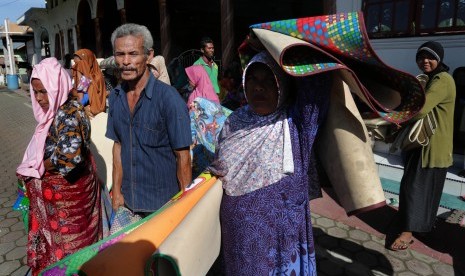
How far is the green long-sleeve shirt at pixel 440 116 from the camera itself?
2650 mm

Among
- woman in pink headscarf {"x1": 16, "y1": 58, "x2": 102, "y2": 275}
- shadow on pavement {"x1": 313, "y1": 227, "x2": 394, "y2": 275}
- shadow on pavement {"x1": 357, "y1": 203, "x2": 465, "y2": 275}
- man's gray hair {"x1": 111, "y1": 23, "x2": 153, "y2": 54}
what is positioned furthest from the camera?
shadow on pavement {"x1": 357, "y1": 203, "x2": 465, "y2": 275}

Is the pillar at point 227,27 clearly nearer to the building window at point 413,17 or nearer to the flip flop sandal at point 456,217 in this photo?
the building window at point 413,17

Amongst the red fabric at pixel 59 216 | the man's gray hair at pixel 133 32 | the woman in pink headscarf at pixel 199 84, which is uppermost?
the man's gray hair at pixel 133 32

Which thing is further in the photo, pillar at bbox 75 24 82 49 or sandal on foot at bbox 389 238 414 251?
pillar at bbox 75 24 82 49

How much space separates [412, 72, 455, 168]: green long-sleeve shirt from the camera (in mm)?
2650

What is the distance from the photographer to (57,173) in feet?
7.41

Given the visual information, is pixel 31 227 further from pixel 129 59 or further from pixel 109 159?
pixel 129 59

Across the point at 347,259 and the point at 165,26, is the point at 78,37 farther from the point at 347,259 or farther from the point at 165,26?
the point at 347,259

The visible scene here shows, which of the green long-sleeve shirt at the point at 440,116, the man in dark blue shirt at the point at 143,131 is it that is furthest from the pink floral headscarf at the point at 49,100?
the green long-sleeve shirt at the point at 440,116

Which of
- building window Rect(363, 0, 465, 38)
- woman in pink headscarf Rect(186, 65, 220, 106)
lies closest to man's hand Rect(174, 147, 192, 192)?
woman in pink headscarf Rect(186, 65, 220, 106)

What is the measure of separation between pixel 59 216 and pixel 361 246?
2568mm

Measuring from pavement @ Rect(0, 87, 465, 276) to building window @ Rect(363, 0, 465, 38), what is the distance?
221cm

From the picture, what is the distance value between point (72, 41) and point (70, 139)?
1796 centimetres

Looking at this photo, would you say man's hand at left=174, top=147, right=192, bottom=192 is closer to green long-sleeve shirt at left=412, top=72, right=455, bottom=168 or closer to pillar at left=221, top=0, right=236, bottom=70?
green long-sleeve shirt at left=412, top=72, right=455, bottom=168
